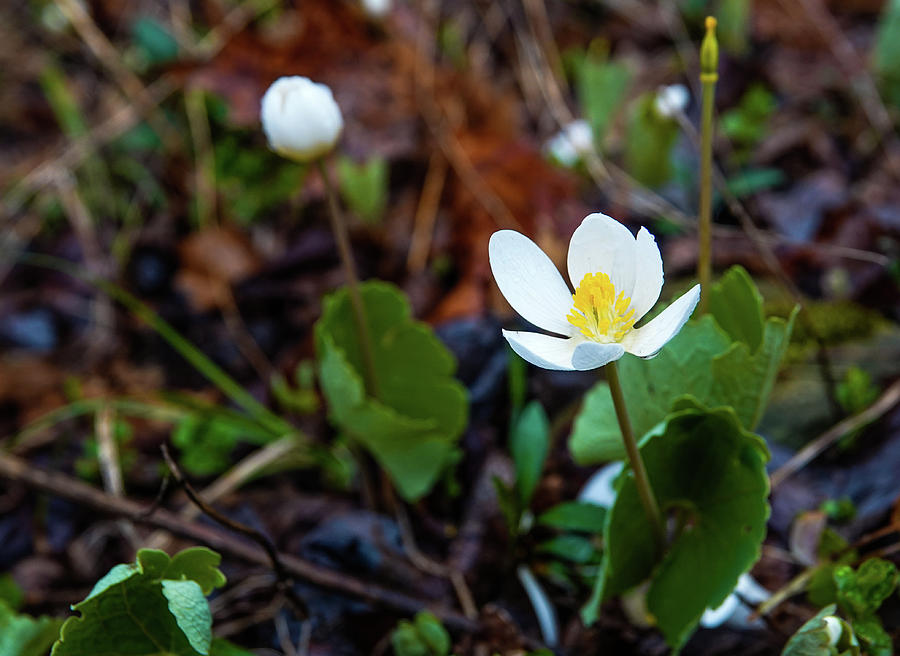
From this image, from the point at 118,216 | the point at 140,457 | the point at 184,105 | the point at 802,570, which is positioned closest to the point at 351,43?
the point at 184,105

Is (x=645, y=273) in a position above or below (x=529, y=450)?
above

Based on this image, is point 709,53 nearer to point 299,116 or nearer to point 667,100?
point 299,116

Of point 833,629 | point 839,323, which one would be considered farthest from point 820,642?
point 839,323

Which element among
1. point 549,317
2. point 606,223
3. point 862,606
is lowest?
point 862,606

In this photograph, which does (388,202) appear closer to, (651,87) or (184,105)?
(184,105)

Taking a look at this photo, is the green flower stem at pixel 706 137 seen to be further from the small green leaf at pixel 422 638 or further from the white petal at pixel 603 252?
the small green leaf at pixel 422 638

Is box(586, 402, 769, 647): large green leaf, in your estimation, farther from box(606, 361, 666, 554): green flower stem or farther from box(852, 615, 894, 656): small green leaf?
box(852, 615, 894, 656): small green leaf

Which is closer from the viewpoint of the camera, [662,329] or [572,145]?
[662,329]

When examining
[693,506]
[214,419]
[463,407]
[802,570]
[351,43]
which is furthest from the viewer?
[351,43]
